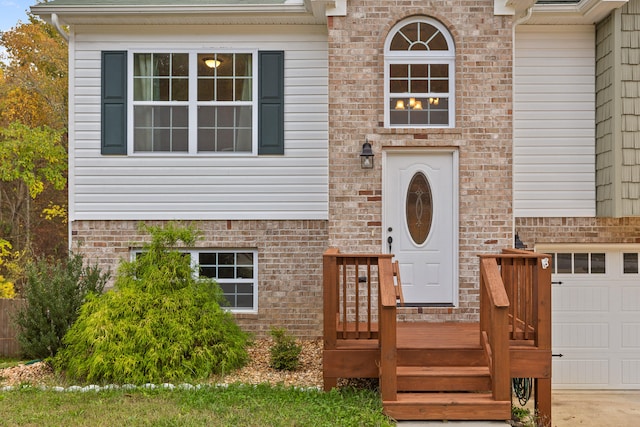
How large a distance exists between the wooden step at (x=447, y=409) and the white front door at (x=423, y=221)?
7.14ft

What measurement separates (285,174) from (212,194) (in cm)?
110

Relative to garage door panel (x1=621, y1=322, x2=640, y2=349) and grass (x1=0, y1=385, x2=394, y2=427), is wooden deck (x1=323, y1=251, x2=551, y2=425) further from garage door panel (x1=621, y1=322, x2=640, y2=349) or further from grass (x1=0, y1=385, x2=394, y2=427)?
garage door panel (x1=621, y1=322, x2=640, y2=349)

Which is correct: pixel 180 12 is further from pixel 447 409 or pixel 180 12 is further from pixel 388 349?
pixel 447 409

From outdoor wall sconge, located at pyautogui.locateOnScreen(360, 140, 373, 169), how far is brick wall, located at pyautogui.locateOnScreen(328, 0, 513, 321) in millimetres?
A: 86

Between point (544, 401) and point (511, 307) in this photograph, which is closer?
point (544, 401)

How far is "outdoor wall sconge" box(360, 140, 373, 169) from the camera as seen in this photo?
694 centimetres

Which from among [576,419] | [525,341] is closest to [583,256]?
[576,419]

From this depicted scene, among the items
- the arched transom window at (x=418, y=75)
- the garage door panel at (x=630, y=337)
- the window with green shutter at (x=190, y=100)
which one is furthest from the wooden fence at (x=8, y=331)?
the garage door panel at (x=630, y=337)

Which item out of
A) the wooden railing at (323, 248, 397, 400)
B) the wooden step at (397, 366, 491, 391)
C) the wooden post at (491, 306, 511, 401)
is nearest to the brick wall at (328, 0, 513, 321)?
the wooden railing at (323, 248, 397, 400)

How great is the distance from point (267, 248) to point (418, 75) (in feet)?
10.5

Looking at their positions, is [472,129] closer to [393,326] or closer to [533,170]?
[533,170]

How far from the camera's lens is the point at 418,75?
23.6ft

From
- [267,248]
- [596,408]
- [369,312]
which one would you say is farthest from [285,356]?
[596,408]

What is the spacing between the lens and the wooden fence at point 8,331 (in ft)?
26.9
